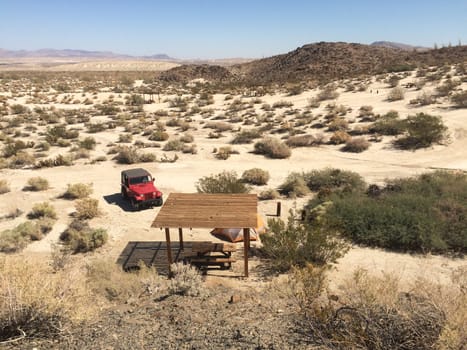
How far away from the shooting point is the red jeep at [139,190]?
16.0 m

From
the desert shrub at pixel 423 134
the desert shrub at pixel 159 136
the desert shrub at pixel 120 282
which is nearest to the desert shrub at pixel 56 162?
the desert shrub at pixel 159 136

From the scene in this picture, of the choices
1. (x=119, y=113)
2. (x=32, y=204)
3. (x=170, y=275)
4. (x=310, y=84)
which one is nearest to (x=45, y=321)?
(x=170, y=275)

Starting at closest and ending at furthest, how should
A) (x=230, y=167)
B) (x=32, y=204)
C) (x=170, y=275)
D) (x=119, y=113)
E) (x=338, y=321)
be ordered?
(x=338, y=321), (x=170, y=275), (x=32, y=204), (x=230, y=167), (x=119, y=113)

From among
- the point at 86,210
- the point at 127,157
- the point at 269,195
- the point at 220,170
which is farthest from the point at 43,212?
the point at 269,195

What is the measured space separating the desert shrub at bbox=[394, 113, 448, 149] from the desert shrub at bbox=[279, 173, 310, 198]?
413 inches

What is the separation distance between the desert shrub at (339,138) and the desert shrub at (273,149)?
158 inches

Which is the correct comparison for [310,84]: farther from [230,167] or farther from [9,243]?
[9,243]

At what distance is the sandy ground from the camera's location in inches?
463

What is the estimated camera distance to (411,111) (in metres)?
31.9

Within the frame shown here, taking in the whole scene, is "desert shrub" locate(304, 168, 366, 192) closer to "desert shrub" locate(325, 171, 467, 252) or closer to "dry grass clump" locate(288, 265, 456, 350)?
"desert shrub" locate(325, 171, 467, 252)

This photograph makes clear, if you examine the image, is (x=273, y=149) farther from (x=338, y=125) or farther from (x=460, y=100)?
(x=460, y=100)

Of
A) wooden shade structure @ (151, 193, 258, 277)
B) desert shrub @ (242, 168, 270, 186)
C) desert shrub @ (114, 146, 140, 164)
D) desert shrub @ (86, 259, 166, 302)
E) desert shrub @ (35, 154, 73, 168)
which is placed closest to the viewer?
desert shrub @ (86, 259, 166, 302)

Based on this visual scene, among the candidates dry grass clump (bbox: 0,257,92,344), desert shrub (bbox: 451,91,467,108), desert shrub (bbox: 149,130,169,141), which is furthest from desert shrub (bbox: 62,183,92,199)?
desert shrub (bbox: 451,91,467,108)

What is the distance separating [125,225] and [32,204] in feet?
17.7
